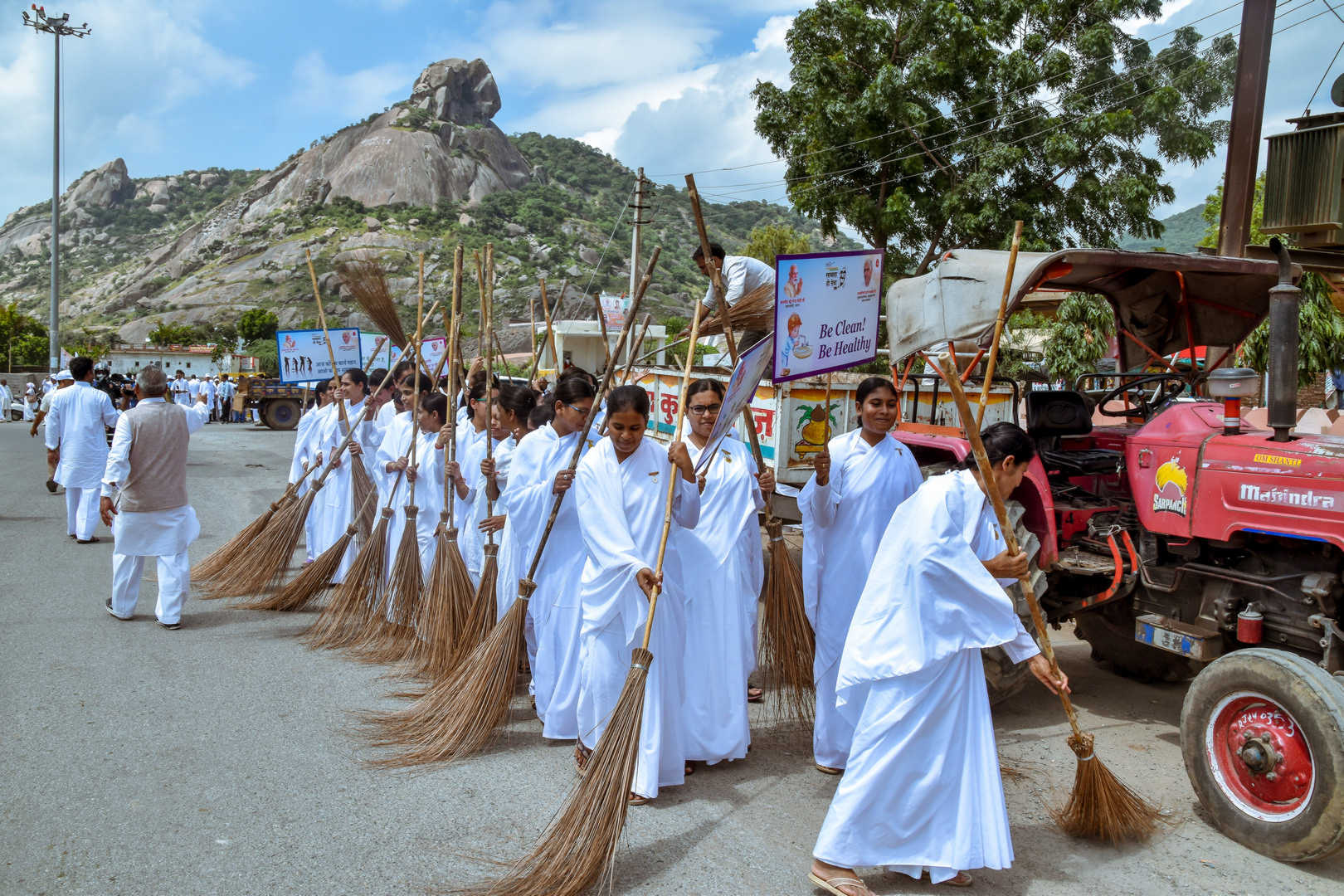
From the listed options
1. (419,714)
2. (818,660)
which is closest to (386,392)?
(419,714)

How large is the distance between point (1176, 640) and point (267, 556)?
603cm

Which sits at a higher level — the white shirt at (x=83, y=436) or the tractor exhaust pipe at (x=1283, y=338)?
the tractor exhaust pipe at (x=1283, y=338)

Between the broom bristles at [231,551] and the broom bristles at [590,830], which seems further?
the broom bristles at [231,551]

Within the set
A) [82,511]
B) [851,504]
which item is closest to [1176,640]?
[851,504]

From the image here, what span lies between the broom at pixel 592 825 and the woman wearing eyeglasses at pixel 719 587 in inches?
31.8

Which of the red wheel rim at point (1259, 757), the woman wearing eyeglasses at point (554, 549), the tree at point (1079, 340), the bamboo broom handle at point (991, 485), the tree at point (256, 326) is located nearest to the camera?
the bamboo broom handle at point (991, 485)

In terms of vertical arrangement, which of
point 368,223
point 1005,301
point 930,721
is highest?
point 368,223

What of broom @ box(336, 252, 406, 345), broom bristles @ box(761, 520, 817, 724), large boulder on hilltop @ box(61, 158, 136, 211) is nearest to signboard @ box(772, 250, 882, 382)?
broom bristles @ box(761, 520, 817, 724)

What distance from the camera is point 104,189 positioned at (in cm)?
14962

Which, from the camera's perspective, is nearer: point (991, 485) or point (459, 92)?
point (991, 485)

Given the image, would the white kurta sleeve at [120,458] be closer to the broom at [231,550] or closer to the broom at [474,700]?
the broom at [231,550]

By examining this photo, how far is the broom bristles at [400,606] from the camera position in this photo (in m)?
6.11

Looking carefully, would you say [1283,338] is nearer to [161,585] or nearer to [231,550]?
[161,585]

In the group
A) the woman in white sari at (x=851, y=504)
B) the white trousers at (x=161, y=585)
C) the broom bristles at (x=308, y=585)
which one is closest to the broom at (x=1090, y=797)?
the woman in white sari at (x=851, y=504)
